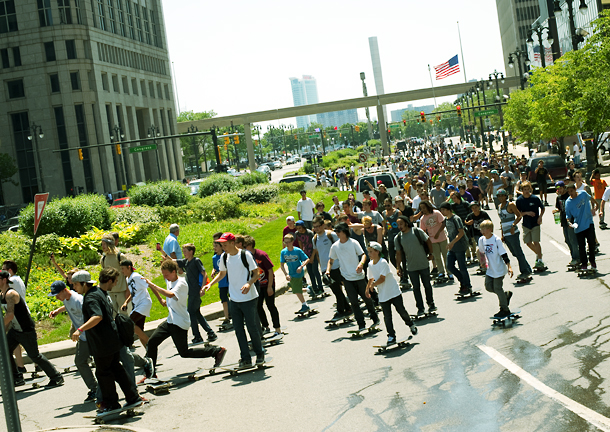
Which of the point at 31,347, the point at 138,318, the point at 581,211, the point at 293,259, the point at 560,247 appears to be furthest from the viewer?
the point at 560,247

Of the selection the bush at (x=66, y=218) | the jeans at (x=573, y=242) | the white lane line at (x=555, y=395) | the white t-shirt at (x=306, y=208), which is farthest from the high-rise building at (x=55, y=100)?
the white lane line at (x=555, y=395)

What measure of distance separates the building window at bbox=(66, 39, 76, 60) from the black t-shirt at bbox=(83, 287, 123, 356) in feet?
245

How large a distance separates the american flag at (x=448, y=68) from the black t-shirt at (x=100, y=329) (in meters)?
55.8

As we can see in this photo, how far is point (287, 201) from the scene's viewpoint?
132ft

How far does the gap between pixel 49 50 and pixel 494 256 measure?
74.9 metres

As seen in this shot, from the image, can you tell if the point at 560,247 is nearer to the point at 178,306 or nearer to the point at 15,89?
the point at 178,306

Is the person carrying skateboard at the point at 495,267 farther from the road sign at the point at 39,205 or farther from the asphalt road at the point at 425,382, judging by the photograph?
the road sign at the point at 39,205

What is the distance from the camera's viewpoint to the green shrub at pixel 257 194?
39.8m

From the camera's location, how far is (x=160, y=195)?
1367 inches

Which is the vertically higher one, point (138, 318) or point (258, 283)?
point (258, 283)

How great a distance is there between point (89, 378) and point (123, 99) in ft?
262

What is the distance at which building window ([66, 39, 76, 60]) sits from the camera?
250ft

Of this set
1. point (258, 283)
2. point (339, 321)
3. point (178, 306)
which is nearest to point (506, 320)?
point (339, 321)

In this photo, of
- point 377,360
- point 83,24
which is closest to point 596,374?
point 377,360
